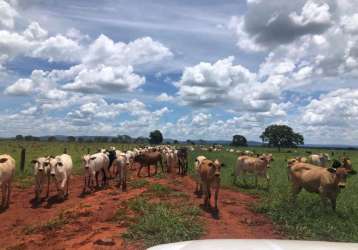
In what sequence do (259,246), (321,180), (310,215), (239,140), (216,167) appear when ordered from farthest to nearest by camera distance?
→ 1. (239,140)
2. (216,167)
3. (321,180)
4. (310,215)
5. (259,246)

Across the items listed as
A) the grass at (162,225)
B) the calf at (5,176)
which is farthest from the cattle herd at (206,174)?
the grass at (162,225)

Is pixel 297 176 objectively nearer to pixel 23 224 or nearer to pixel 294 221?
pixel 294 221

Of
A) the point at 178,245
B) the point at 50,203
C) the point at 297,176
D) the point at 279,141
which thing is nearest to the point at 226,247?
the point at 178,245

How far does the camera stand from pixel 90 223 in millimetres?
13031

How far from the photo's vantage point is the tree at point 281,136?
110500mm

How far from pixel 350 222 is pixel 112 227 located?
6.88 metres

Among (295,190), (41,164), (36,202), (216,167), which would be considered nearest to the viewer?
(216,167)

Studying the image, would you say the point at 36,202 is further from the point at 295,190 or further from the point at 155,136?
the point at 155,136

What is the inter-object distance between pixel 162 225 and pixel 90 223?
236cm

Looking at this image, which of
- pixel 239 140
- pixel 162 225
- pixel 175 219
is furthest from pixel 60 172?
pixel 239 140

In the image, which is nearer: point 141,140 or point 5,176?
point 5,176

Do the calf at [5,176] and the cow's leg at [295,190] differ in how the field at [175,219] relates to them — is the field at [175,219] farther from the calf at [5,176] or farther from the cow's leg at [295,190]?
the calf at [5,176]

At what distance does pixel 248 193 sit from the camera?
64.6ft

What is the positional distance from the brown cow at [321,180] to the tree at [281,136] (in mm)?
95435
